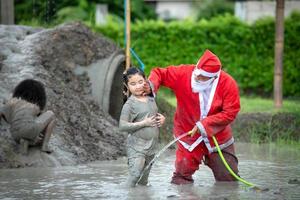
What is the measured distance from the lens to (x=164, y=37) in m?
21.2

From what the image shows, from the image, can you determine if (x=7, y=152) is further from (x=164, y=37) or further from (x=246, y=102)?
(x=164, y=37)

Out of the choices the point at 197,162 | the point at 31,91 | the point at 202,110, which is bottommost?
the point at 197,162

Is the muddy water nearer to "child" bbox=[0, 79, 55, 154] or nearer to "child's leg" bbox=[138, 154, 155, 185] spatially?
"child's leg" bbox=[138, 154, 155, 185]

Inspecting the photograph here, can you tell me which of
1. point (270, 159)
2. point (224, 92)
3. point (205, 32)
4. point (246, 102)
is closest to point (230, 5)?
point (205, 32)

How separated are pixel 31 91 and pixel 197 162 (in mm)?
2695

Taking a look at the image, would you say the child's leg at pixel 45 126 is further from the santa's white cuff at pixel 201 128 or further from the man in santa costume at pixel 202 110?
the santa's white cuff at pixel 201 128

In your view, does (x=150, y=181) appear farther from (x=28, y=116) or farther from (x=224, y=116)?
(x=28, y=116)

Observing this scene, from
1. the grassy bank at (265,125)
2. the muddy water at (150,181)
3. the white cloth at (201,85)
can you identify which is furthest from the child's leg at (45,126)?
the grassy bank at (265,125)

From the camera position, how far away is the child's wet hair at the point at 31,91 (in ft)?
33.3

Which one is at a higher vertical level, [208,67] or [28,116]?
[208,67]

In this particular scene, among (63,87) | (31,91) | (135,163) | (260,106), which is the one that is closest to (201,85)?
(135,163)

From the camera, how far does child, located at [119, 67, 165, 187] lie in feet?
26.3

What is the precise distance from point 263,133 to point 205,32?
25.7ft

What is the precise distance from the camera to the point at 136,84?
26.5 feet
